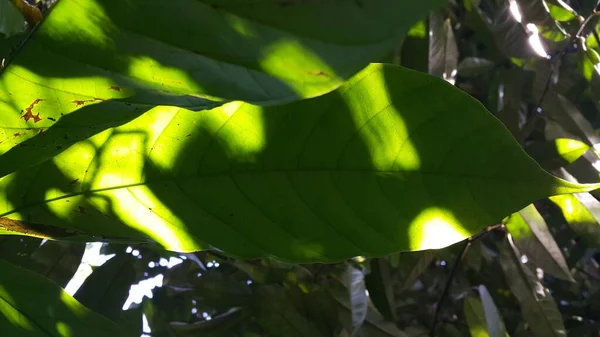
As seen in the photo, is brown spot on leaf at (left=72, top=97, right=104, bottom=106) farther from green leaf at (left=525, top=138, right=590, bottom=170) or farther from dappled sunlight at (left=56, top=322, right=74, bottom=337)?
green leaf at (left=525, top=138, right=590, bottom=170)

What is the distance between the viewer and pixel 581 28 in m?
1.25

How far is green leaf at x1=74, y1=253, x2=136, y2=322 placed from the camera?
97 cm

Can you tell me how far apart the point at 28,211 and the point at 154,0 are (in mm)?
243

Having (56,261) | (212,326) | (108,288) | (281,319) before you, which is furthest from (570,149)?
(56,261)

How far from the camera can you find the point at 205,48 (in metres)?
0.29

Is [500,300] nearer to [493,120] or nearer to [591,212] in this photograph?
[591,212]

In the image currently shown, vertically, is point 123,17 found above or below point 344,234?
above

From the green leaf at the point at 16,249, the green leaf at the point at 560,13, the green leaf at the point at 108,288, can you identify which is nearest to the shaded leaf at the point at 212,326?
the green leaf at the point at 108,288

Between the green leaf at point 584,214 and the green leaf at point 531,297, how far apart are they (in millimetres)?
175

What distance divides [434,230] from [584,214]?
29.3 inches

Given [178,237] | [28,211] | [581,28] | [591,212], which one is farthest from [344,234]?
[581,28]

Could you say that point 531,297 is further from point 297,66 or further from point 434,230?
point 297,66

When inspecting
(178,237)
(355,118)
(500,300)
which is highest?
(355,118)

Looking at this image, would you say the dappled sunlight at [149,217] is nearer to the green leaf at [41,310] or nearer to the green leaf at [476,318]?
the green leaf at [41,310]
